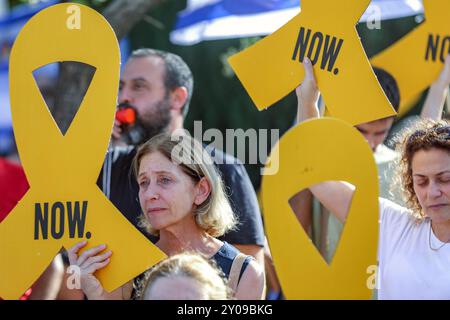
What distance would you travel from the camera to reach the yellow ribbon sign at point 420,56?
2.98 m

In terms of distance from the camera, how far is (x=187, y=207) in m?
2.38

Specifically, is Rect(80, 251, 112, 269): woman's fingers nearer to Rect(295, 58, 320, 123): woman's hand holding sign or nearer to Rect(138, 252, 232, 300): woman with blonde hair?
Rect(138, 252, 232, 300): woman with blonde hair

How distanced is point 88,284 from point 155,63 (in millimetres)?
1497

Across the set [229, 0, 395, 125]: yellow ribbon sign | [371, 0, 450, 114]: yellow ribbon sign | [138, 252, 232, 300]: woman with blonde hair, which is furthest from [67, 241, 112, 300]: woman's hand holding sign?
[371, 0, 450, 114]: yellow ribbon sign

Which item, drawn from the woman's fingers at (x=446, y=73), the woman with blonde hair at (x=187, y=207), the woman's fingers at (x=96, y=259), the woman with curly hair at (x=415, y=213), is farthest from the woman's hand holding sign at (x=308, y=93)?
the woman's fingers at (x=446, y=73)

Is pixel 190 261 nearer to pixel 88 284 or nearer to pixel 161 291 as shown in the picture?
pixel 161 291

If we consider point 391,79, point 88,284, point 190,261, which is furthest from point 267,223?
point 391,79

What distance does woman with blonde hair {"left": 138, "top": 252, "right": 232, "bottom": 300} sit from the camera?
6.36ft

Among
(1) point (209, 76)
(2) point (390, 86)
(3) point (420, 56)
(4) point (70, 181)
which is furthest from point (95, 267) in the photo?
(1) point (209, 76)

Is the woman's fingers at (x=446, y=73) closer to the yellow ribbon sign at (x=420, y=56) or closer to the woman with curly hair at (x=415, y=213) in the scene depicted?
the yellow ribbon sign at (x=420, y=56)

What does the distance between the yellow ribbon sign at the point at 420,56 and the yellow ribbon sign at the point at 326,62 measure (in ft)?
2.23

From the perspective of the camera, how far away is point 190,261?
2.00 metres

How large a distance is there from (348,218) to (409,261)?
29cm

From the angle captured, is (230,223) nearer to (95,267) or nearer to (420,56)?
(95,267)
